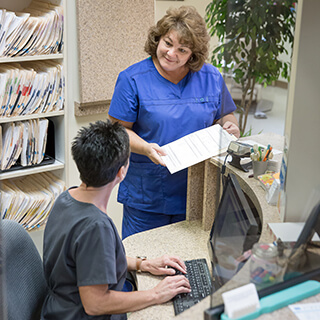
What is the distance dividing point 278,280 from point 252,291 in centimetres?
10

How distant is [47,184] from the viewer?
2.90m

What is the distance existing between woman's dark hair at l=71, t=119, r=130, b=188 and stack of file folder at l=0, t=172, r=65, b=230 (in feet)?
4.35

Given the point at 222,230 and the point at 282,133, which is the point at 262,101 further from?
the point at 222,230

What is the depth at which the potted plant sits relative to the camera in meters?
1.21

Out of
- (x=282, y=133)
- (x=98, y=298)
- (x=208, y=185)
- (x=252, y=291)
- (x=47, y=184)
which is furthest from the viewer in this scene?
(x=47, y=184)

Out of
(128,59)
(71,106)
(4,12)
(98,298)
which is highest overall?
(4,12)

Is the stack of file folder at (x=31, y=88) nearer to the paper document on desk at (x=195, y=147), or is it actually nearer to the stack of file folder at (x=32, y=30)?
the stack of file folder at (x=32, y=30)

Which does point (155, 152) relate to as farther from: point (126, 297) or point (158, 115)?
point (126, 297)

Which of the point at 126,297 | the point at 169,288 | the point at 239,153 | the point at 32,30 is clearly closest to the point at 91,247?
the point at 126,297

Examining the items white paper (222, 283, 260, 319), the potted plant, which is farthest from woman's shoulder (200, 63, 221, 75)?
white paper (222, 283, 260, 319)

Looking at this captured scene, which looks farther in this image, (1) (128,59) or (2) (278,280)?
(1) (128,59)

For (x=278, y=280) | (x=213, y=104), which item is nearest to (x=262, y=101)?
(x=278, y=280)

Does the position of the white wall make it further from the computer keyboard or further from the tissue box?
the computer keyboard

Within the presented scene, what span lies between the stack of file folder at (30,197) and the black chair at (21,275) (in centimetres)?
112
